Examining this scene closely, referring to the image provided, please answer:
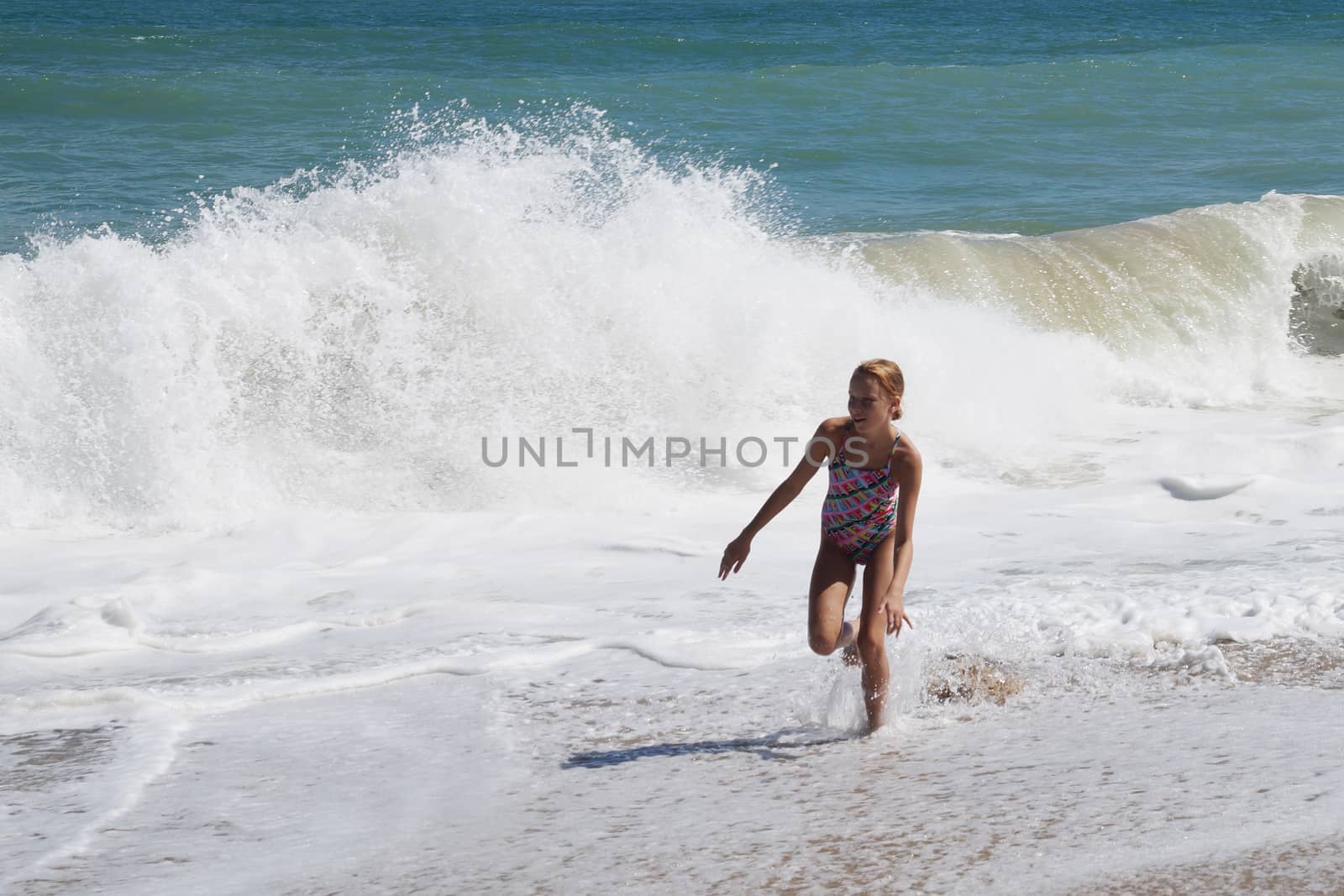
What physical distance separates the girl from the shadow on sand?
0.69ft

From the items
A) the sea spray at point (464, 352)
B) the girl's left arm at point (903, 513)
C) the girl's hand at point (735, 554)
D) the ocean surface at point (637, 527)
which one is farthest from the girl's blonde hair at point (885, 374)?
the sea spray at point (464, 352)

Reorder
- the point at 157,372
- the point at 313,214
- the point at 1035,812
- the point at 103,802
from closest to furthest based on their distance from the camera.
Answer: the point at 1035,812 → the point at 103,802 → the point at 157,372 → the point at 313,214

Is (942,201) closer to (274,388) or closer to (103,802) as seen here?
(274,388)

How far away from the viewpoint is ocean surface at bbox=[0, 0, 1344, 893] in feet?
11.2

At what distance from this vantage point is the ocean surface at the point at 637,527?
3.42 metres

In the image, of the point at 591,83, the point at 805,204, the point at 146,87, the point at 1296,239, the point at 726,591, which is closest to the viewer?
the point at 726,591

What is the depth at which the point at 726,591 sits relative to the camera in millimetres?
5754

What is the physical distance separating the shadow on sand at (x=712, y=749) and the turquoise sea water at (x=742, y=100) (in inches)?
395

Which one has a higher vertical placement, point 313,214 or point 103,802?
point 313,214

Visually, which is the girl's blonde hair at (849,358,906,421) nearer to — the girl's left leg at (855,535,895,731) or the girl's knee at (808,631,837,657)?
the girl's left leg at (855,535,895,731)

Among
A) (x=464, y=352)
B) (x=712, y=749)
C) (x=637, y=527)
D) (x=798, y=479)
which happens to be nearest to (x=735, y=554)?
(x=798, y=479)

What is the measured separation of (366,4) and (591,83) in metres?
16.7

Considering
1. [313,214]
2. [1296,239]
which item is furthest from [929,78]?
[313,214]

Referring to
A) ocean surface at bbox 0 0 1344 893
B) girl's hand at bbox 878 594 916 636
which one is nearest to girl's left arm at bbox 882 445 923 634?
girl's hand at bbox 878 594 916 636
